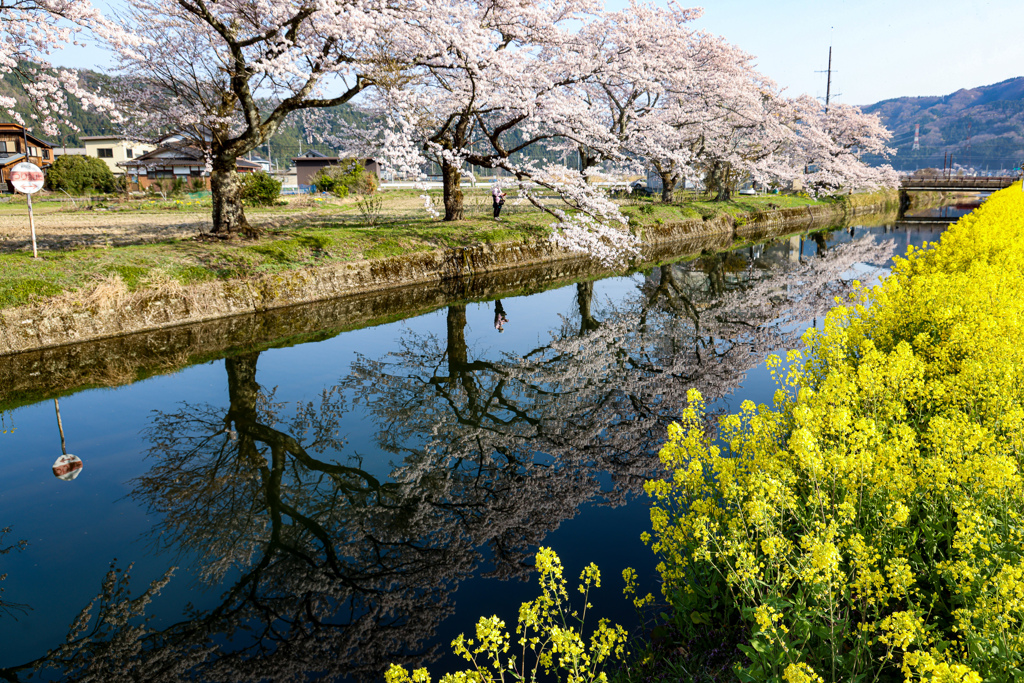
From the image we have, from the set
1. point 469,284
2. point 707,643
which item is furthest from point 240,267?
point 707,643

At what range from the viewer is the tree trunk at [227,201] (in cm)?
1703

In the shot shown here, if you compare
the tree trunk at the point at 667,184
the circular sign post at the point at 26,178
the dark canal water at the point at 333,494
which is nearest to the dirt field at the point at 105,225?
the circular sign post at the point at 26,178

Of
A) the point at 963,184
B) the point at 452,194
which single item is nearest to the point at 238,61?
the point at 452,194

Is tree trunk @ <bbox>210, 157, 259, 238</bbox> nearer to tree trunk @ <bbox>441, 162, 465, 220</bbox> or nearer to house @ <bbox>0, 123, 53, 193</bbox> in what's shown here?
tree trunk @ <bbox>441, 162, 465, 220</bbox>

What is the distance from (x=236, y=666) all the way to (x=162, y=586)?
5.22 ft

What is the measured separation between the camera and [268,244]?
17.2 m

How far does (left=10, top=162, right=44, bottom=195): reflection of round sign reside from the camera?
14.4 m

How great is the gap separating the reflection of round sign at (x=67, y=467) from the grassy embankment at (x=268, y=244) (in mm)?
6127

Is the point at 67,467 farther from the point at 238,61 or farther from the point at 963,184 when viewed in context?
the point at 963,184

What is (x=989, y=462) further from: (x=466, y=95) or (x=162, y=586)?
(x=466, y=95)

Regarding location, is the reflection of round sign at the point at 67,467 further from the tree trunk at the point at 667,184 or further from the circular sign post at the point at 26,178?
the tree trunk at the point at 667,184

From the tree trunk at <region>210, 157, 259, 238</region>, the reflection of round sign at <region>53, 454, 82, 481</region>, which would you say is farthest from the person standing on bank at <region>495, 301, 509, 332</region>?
the reflection of round sign at <region>53, 454, 82, 481</region>

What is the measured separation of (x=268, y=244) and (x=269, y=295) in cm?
232

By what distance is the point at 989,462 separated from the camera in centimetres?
336
